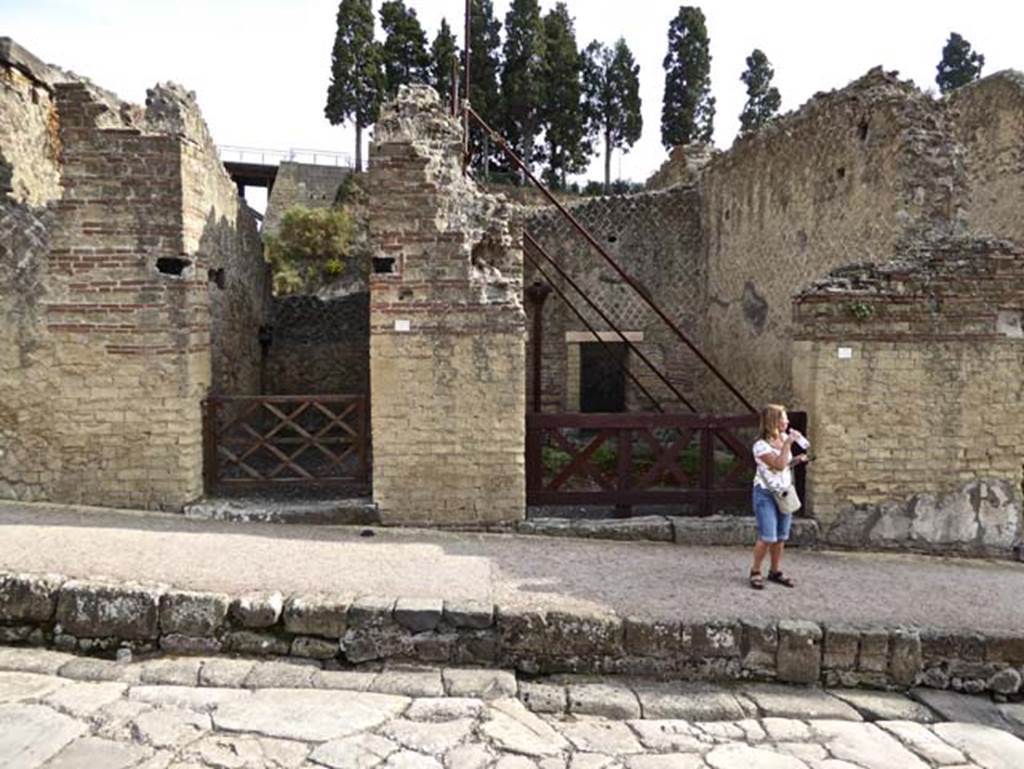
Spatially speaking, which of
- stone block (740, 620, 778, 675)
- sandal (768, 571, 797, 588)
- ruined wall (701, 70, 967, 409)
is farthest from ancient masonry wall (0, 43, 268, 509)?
ruined wall (701, 70, 967, 409)

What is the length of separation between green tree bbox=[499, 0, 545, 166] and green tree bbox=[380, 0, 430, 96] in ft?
12.9

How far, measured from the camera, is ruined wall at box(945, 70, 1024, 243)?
11.8 meters

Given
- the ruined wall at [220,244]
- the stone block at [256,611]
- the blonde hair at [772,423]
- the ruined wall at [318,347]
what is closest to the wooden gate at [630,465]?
the blonde hair at [772,423]

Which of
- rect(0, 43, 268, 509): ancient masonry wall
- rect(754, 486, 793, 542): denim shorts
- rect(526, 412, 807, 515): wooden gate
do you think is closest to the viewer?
rect(754, 486, 793, 542): denim shorts

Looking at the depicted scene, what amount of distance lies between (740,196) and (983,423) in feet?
18.9

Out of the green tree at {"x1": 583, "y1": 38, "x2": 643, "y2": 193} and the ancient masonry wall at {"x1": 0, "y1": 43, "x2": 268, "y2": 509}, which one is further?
the green tree at {"x1": 583, "y1": 38, "x2": 643, "y2": 193}

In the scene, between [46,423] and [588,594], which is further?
[46,423]

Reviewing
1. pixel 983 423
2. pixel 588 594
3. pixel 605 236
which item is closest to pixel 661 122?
pixel 605 236

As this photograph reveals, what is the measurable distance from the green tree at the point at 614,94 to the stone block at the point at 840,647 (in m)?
34.5

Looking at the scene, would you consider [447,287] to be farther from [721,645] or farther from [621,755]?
[621,755]

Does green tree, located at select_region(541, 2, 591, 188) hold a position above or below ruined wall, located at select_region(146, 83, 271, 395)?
above

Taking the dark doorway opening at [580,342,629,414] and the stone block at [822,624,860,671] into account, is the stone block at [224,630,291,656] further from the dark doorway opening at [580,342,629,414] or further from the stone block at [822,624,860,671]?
the dark doorway opening at [580,342,629,414]

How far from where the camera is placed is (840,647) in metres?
4.52

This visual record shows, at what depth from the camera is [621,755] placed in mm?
3619
